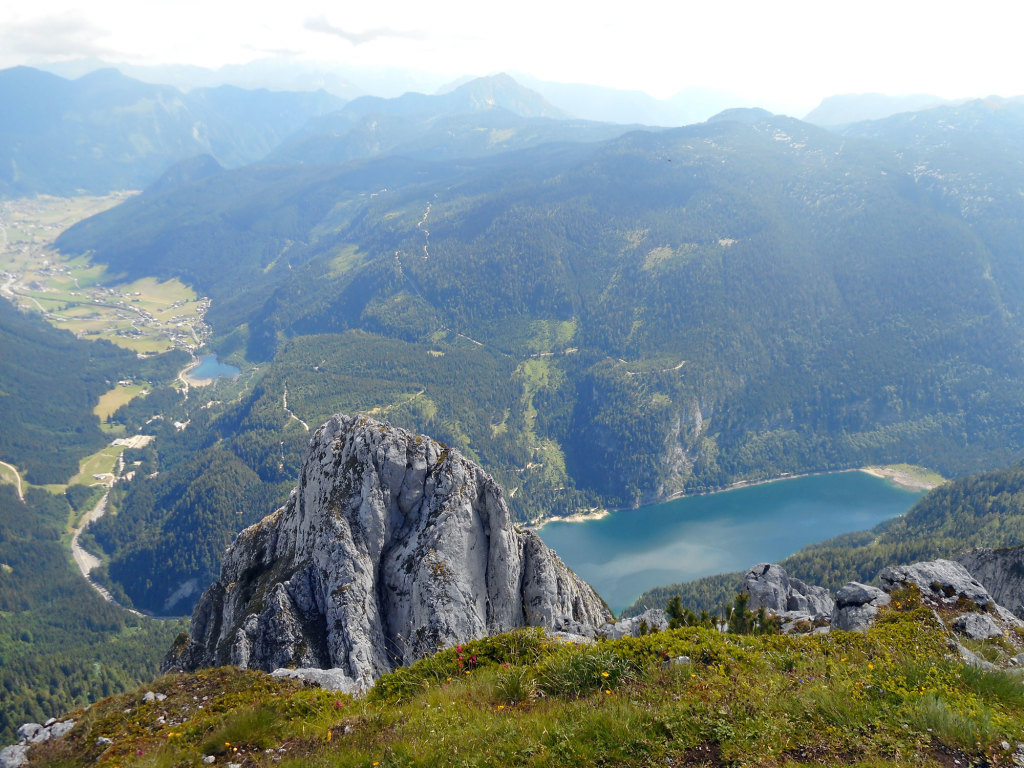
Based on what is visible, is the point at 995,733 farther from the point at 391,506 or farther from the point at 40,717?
the point at 40,717

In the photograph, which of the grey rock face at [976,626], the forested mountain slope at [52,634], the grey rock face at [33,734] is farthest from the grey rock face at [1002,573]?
the forested mountain slope at [52,634]

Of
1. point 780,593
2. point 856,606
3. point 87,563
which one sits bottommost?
point 87,563

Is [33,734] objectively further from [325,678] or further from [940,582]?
[940,582]

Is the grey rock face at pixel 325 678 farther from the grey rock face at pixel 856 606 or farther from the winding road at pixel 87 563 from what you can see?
the winding road at pixel 87 563

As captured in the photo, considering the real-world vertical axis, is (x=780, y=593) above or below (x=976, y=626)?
below

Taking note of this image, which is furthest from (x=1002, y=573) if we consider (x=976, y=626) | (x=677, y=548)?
(x=677, y=548)

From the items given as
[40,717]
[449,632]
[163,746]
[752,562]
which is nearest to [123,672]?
[40,717]
